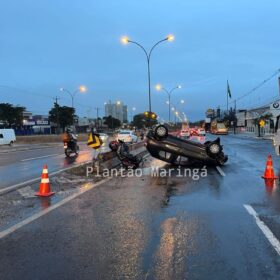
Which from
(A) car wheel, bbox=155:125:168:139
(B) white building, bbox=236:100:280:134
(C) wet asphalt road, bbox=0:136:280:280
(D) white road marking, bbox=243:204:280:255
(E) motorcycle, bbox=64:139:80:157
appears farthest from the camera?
(B) white building, bbox=236:100:280:134

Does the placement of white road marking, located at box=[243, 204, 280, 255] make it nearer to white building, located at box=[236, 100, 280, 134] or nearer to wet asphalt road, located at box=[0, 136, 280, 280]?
wet asphalt road, located at box=[0, 136, 280, 280]

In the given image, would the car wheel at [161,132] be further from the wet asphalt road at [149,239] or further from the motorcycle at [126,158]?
the wet asphalt road at [149,239]

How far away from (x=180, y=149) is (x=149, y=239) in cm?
1231

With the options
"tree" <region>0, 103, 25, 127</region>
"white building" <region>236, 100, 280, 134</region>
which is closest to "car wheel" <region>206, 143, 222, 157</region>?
"white building" <region>236, 100, 280, 134</region>

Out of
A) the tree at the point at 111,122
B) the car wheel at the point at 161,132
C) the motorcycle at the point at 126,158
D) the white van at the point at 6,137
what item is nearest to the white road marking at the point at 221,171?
the car wheel at the point at 161,132

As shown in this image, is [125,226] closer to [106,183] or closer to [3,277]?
[3,277]

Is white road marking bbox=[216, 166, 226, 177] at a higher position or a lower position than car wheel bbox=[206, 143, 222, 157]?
lower

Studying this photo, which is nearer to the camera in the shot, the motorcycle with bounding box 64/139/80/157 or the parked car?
the parked car

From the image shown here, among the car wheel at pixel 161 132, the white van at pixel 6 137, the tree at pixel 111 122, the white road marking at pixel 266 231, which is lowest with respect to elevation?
the tree at pixel 111 122

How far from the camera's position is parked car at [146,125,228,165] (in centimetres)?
1925

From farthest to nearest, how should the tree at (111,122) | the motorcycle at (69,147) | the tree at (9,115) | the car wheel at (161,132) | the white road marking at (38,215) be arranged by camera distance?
the tree at (111,122)
the tree at (9,115)
the motorcycle at (69,147)
the car wheel at (161,132)
the white road marking at (38,215)

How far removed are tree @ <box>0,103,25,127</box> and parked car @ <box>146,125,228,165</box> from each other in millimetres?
102271

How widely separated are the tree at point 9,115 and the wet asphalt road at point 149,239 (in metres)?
110

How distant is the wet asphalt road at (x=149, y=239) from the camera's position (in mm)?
5609
